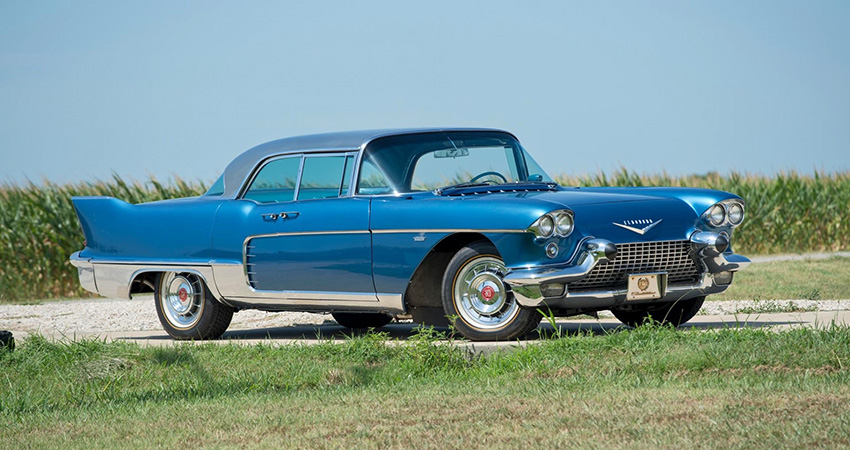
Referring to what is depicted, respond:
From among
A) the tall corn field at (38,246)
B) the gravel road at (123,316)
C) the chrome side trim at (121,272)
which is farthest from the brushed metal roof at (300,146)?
the tall corn field at (38,246)

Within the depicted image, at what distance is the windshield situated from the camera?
26.3 ft

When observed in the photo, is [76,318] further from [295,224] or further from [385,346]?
[385,346]

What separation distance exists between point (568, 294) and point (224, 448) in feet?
9.50

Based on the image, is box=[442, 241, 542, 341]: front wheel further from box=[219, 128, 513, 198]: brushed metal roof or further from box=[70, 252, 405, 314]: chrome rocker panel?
box=[219, 128, 513, 198]: brushed metal roof

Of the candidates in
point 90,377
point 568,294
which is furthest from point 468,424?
point 90,377

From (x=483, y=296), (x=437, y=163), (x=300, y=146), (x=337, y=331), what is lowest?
(x=337, y=331)

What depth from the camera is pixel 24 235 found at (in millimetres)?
17516

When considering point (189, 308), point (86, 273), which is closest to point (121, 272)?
point (86, 273)

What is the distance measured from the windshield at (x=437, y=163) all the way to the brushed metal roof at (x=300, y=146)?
3.2 inches

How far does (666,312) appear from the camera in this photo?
8.50 metres

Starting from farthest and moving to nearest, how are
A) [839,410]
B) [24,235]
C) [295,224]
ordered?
1. [24,235]
2. [295,224]
3. [839,410]

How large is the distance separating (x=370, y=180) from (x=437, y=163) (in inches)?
21.2

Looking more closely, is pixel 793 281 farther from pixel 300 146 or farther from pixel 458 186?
pixel 300 146

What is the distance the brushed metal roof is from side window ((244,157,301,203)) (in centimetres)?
9
